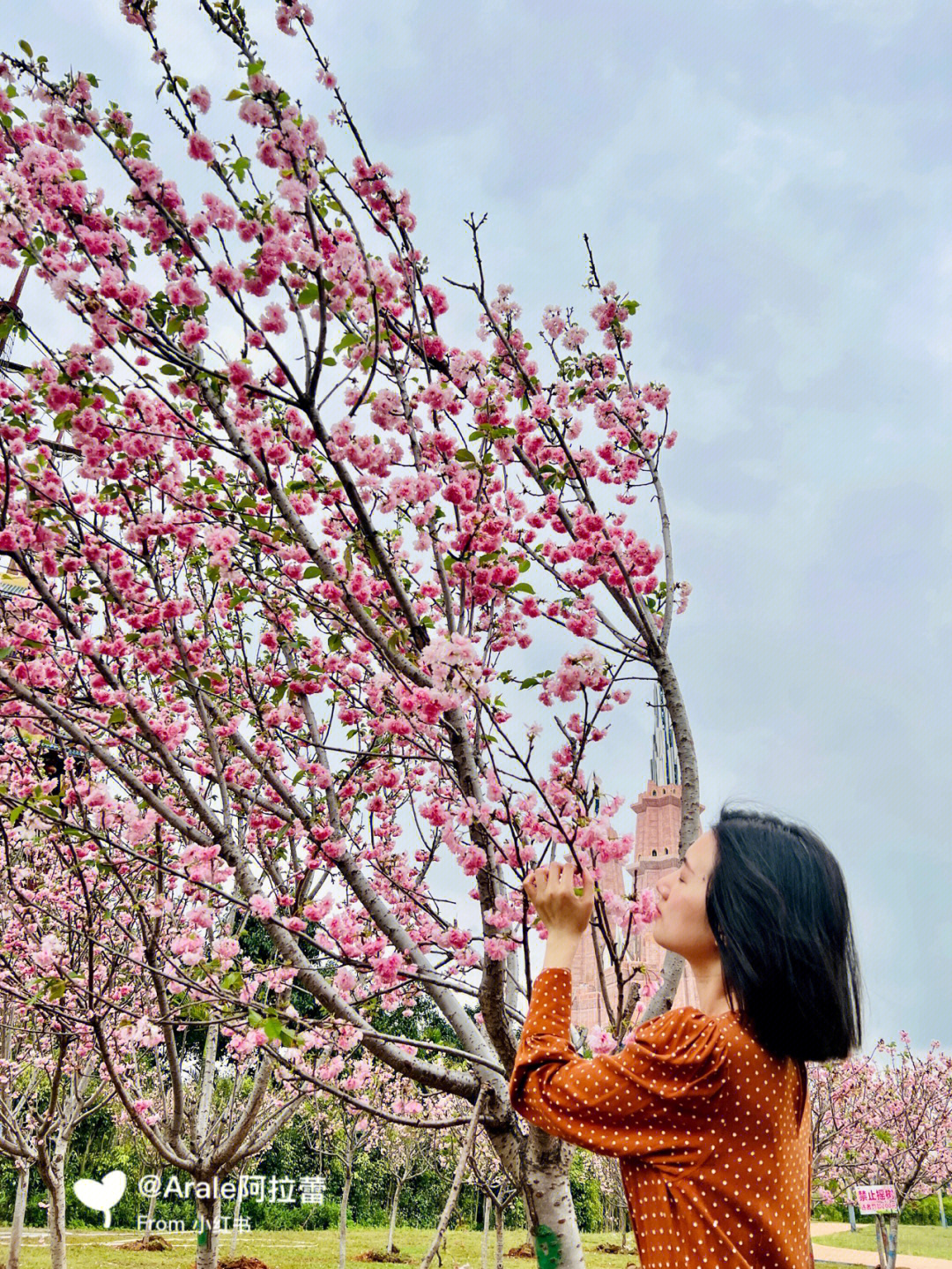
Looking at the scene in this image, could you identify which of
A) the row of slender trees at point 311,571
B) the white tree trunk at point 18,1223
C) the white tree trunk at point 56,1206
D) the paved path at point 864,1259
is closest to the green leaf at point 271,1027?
the row of slender trees at point 311,571

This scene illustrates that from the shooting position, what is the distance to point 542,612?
3963mm

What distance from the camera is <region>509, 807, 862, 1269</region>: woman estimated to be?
1252 millimetres

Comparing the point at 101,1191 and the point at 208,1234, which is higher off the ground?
the point at 208,1234

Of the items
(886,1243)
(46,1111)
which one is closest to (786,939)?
(46,1111)

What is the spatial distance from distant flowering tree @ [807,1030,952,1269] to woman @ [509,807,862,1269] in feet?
44.4

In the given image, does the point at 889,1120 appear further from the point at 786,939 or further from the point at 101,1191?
the point at 786,939

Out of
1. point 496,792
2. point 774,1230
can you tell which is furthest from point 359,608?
point 774,1230

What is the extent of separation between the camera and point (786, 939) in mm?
1343

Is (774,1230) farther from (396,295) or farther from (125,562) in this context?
(125,562)

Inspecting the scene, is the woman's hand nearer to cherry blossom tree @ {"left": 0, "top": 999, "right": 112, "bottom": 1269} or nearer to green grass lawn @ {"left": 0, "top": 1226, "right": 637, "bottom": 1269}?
cherry blossom tree @ {"left": 0, "top": 999, "right": 112, "bottom": 1269}

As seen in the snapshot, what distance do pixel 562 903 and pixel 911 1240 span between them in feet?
111

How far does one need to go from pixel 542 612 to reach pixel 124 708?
5.79ft

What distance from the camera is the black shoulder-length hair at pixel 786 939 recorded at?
4.32 ft

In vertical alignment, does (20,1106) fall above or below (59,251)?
below
